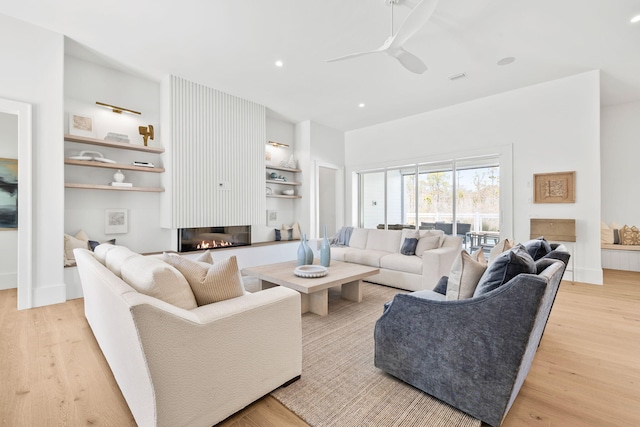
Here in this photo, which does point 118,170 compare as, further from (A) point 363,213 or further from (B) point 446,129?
(B) point 446,129

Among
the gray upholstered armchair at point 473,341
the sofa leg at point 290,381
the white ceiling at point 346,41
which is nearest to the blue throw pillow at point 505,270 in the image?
the gray upholstered armchair at point 473,341

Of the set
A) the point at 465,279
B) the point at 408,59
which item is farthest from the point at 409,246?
the point at 465,279

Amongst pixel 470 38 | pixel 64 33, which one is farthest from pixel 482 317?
pixel 64 33

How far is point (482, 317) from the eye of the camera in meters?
1.41

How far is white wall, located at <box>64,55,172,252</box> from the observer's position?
3857 mm

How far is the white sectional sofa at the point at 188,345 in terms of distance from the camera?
1.21m

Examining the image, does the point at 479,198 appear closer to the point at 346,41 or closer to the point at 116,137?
the point at 346,41

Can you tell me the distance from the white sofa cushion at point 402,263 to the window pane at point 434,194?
6.90 ft

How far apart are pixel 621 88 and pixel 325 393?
21.0 ft

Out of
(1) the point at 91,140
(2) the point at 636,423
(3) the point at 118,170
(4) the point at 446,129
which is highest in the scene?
(4) the point at 446,129

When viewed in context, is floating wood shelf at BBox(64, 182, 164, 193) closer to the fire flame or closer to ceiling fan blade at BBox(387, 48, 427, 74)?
the fire flame

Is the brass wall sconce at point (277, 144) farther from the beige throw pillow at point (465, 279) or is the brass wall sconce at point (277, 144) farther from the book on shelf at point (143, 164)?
the beige throw pillow at point (465, 279)

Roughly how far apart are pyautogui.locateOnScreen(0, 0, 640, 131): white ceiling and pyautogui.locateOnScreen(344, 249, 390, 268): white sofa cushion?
270 centimetres

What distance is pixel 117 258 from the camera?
1.90 meters
